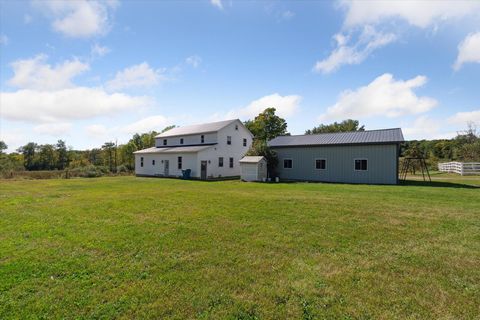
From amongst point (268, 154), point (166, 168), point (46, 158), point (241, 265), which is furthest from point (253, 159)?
point (46, 158)

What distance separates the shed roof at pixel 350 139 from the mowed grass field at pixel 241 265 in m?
11.7

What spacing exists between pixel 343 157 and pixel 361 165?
146 centimetres

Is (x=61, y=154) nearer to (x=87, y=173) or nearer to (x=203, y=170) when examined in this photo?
(x=87, y=173)

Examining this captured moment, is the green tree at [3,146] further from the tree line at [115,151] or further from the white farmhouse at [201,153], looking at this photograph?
the white farmhouse at [201,153]

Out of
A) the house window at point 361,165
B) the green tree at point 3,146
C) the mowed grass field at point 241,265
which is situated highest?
the green tree at point 3,146

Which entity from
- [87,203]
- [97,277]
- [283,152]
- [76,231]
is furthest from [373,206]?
[283,152]

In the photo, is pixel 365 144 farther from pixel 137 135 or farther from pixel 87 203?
pixel 137 135

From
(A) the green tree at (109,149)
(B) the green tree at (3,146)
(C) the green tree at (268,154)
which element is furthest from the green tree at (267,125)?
(B) the green tree at (3,146)

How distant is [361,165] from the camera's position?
754 inches

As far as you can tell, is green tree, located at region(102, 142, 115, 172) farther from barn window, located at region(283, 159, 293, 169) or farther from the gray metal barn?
barn window, located at region(283, 159, 293, 169)

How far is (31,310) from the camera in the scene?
9.88 ft

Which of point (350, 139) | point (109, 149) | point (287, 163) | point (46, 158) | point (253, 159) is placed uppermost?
point (109, 149)

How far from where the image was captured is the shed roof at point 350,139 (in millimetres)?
18359

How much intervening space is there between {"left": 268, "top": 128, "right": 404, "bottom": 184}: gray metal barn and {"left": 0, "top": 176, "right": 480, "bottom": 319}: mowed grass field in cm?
1118
